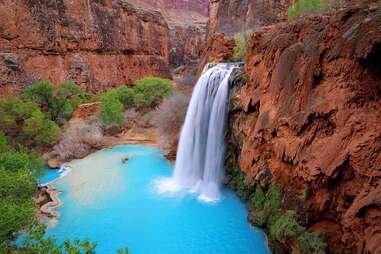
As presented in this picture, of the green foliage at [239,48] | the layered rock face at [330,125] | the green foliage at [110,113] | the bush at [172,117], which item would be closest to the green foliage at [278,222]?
the layered rock face at [330,125]

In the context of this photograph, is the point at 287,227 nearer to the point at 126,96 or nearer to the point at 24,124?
the point at 24,124

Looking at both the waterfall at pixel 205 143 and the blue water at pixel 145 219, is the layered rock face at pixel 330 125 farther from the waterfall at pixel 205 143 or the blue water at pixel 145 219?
the waterfall at pixel 205 143

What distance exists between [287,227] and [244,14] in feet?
79.4

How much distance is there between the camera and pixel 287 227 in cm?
698

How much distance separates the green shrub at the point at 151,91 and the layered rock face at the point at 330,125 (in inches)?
638

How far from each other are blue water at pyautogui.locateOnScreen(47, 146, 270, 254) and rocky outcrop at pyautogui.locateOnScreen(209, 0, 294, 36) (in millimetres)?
16930

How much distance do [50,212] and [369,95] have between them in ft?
35.8

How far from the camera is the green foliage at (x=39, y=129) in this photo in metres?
15.3

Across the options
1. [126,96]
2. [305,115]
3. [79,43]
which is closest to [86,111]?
[126,96]

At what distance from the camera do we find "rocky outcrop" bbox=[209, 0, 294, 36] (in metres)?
23.4

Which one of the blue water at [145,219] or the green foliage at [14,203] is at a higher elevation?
the green foliage at [14,203]

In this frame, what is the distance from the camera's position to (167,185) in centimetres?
1325

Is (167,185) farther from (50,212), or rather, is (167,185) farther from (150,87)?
(150,87)

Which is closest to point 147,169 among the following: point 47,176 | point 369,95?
point 47,176
